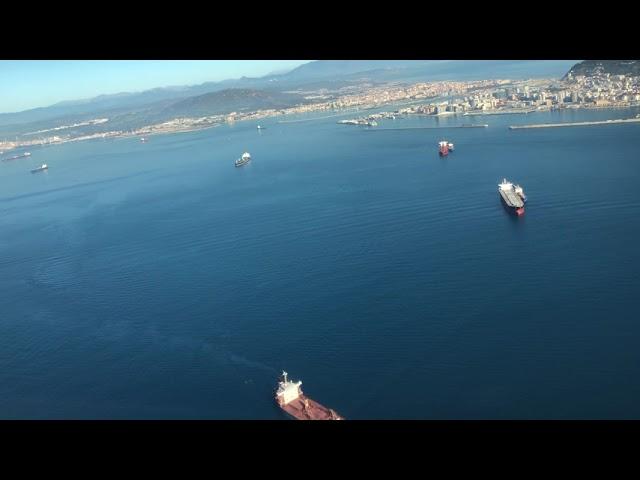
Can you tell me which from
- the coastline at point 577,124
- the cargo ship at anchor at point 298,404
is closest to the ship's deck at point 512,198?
the cargo ship at anchor at point 298,404

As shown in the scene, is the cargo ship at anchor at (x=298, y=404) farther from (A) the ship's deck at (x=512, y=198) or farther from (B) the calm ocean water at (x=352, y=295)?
(A) the ship's deck at (x=512, y=198)

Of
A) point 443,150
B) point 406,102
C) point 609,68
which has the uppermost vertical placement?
point 609,68

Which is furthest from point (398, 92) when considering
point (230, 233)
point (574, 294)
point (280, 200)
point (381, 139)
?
point (574, 294)

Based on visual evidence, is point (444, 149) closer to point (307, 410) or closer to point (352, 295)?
point (352, 295)

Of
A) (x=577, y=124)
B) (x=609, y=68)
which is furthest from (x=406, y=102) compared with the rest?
(x=577, y=124)

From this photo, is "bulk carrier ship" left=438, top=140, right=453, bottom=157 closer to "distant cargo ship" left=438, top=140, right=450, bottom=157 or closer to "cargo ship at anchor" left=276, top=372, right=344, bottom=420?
"distant cargo ship" left=438, top=140, right=450, bottom=157

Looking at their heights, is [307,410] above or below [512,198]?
below

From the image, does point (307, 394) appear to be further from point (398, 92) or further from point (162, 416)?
point (398, 92)
